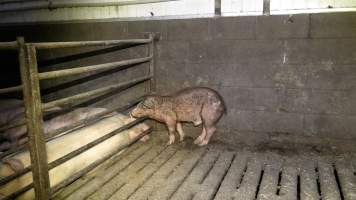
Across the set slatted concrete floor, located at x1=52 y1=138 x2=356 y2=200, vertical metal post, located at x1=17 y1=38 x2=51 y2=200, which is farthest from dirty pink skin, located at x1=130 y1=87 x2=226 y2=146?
vertical metal post, located at x1=17 y1=38 x2=51 y2=200

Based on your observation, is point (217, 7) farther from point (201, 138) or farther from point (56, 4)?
point (56, 4)

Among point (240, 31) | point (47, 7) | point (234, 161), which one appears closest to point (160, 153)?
point (234, 161)

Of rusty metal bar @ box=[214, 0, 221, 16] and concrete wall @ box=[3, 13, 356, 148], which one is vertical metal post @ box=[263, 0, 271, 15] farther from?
rusty metal bar @ box=[214, 0, 221, 16]

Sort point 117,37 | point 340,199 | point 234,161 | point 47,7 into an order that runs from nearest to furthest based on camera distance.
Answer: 1. point 340,199
2. point 234,161
3. point 117,37
4. point 47,7

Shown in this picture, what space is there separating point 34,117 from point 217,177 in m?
1.82

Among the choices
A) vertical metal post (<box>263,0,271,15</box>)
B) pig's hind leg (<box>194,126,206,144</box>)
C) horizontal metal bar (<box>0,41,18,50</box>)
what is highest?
vertical metal post (<box>263,0,271,15</box>)

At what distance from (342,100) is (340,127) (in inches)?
13.1

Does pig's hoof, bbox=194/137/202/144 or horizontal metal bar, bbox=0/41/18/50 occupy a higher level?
horizontal metal bar, bbox=0/41/18/50

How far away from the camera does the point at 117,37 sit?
15.5 feet

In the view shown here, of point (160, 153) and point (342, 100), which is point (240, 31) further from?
point (160, 153)

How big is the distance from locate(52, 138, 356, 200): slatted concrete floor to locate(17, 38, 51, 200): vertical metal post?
0.43 m

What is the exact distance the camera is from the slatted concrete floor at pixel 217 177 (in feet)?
9.42

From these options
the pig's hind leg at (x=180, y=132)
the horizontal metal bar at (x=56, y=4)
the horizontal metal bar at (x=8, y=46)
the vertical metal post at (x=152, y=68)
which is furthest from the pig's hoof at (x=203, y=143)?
the horizontal metal bar at (x=8, y=46)

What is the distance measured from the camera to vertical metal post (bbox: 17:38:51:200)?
91.7 inches
